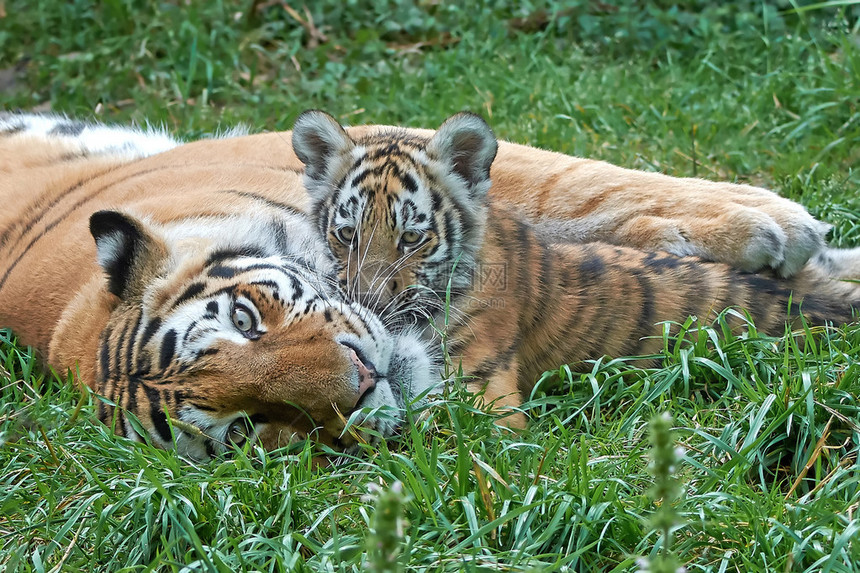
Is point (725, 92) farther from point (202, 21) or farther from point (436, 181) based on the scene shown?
point (202, 21)

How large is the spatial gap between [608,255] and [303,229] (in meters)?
1.06

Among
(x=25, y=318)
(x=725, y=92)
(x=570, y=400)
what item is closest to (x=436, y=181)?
(x=570, y=400)

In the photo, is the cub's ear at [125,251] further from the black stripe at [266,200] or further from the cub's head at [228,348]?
the black stripe at [266,200]

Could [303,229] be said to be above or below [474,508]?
above

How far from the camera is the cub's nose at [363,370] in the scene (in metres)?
2.36

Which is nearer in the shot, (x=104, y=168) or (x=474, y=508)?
(x=474, y=508)

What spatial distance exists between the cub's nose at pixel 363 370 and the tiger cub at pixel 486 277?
0.39 metres

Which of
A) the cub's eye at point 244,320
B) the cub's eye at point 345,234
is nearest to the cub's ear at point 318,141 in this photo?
the cub's eye at point 345,234

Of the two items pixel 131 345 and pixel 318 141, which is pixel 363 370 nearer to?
pixel 131 345

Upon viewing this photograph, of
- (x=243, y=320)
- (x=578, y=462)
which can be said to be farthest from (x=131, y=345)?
(x=578, y=462)

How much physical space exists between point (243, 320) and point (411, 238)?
2.19 feet

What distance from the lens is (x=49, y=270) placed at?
121 inches

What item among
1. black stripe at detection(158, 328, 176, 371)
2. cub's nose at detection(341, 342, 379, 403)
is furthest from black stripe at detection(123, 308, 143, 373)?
cub's nose at detection(341, 342, 379, 403)

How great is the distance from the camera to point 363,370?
239 cm
